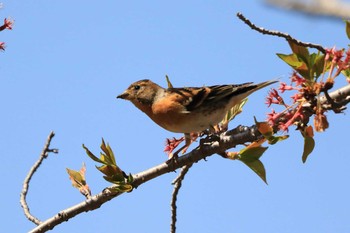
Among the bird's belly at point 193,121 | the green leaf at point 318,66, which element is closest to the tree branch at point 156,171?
the green leaf at point 318,66

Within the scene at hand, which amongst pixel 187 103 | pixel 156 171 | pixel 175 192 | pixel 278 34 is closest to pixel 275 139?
pixel 278 34

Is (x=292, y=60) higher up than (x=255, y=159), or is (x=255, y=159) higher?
(x=292, y=60)

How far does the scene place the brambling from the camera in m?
5.76

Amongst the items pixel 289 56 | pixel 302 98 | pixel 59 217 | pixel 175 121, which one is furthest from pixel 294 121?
pixel 175 121

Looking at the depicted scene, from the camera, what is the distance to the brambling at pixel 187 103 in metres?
5.76

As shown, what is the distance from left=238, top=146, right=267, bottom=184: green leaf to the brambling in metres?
1.10

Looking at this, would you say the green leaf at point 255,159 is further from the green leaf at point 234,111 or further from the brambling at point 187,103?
the green leaf at point 234,111

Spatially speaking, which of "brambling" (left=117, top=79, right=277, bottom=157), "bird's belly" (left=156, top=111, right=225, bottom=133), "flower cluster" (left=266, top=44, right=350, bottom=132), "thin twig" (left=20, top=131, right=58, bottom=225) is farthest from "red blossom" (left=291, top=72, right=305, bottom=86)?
"thin twig" (left=20, top=131, right=58, bottom=225)

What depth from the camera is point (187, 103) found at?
6523 mm

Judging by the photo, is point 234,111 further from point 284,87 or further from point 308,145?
point 308,145

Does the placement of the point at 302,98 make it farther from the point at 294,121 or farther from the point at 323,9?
the point at 323,9

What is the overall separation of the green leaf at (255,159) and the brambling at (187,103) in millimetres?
1104

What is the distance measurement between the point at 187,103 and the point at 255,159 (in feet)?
8.84

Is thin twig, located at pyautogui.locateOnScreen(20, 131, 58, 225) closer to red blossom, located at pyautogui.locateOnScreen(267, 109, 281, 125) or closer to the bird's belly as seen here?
the bird's belly
